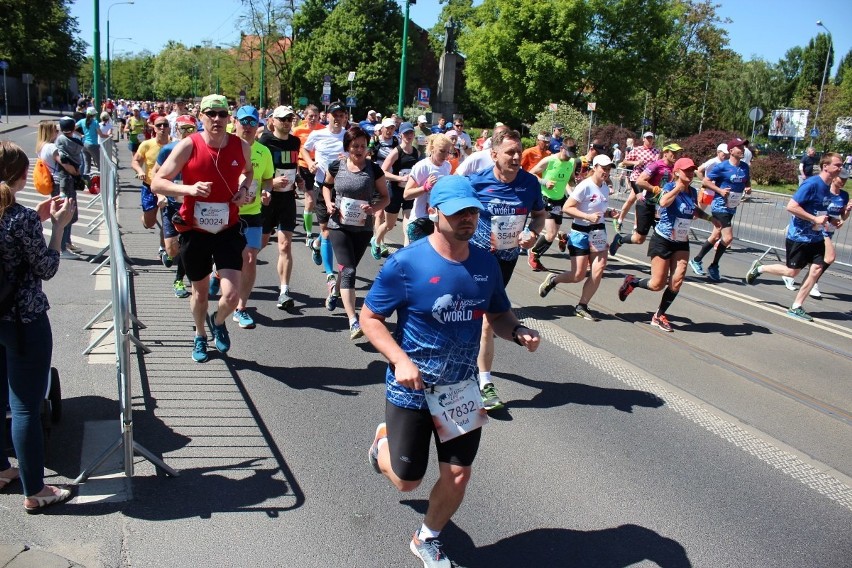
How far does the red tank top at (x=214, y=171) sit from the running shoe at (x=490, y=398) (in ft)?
7.90

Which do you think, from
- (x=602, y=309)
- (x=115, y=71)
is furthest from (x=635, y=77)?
(x=115, y=71)

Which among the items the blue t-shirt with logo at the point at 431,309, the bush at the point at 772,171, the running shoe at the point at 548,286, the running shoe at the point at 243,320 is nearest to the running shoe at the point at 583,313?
the running shoe at the point at 548,286

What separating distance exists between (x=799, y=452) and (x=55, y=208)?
5083 millimetres

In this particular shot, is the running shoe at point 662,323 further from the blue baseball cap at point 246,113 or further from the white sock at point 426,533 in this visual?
the white sock at point 426,533

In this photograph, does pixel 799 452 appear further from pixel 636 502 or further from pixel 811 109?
pixel 811 109

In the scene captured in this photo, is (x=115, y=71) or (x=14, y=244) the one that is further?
(x=115, y=71)

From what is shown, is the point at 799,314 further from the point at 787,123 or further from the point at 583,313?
the point at 787,123

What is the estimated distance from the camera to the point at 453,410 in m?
3.35

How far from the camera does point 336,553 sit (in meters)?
3.60

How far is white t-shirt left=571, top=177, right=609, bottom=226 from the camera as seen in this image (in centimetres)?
813

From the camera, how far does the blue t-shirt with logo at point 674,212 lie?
800 cm

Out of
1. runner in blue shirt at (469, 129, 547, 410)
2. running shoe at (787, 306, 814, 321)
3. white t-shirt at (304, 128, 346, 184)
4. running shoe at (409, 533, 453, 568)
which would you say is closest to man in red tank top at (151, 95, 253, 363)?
runner in blue shirt at (469, 129, 547, 410)

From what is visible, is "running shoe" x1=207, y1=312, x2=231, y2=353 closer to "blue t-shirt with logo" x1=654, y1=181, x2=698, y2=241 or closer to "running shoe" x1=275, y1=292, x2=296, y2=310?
"running shoe" x1=275, y1=292, x2=296, y2=310

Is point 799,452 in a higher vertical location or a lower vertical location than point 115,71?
lower
